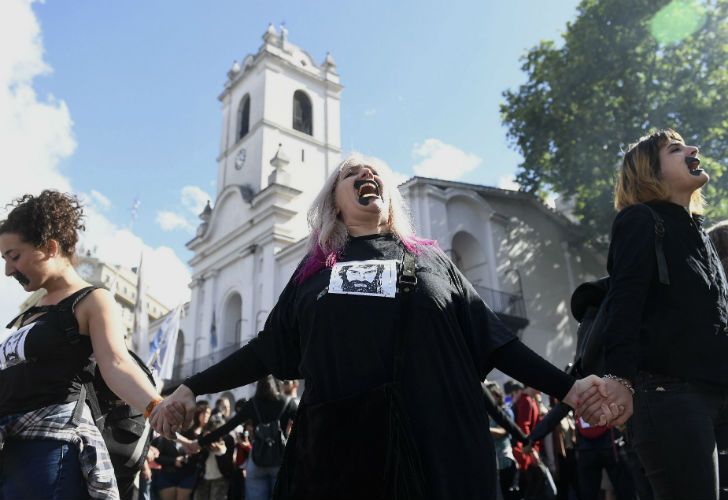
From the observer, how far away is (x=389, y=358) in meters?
2.29

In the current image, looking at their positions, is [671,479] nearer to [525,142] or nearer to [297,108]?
[525,142]

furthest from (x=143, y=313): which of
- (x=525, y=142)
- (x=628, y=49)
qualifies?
(x=628, y=49)

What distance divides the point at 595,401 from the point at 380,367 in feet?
2.65

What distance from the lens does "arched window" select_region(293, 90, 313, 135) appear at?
34.9 m

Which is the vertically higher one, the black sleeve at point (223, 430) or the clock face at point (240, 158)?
the clock face at point (240, 158)

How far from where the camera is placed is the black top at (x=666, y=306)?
2.70 meters

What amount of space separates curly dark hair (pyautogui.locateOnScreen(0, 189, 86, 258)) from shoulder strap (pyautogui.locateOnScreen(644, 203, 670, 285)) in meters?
2.98

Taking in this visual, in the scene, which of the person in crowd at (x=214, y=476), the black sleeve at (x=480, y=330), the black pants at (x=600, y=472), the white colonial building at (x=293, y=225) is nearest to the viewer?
the black sleeve at (x=480, y=330)

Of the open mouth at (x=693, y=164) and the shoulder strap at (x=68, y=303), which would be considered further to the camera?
the open mouth at (x=693, y=164)

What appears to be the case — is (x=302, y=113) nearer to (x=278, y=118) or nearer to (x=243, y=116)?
(x=278, y=118)

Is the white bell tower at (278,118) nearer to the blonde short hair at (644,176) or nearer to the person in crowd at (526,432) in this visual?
the person in crowd at (526,432)

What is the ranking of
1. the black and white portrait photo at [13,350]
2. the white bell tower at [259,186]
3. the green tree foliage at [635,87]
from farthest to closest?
the white bell tower at [259,186] < the green tree foliage at [635,87] < the black and white portrait photo at [13,350]

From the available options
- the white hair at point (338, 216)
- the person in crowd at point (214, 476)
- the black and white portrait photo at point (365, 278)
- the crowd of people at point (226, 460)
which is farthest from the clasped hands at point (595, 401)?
the person in crowd at point (214, 476)

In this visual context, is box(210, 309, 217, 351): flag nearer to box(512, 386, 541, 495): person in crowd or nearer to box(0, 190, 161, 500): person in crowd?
box(512, 386, 541, 495): person in crowd
